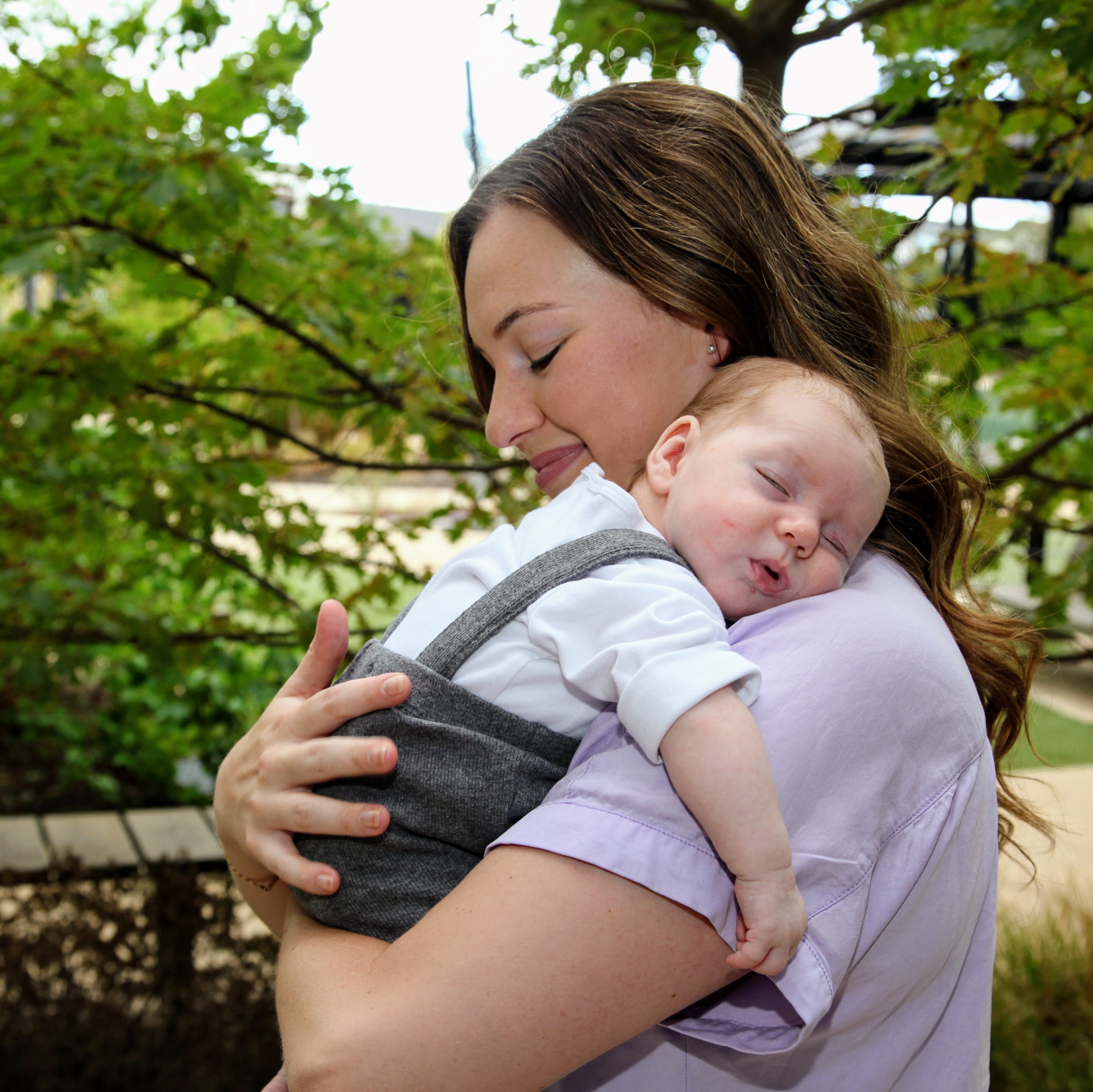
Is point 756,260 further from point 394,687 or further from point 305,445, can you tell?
point 305,445

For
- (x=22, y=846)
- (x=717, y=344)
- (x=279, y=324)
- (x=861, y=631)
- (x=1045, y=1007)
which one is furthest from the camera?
(x=22, y=846)

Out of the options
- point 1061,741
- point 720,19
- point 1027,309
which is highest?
point 720,19

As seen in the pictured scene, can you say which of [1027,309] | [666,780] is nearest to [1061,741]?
[1027,309]

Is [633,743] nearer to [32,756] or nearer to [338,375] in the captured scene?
[338,375]

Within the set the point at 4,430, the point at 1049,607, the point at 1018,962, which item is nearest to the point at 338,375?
the point at 4,430

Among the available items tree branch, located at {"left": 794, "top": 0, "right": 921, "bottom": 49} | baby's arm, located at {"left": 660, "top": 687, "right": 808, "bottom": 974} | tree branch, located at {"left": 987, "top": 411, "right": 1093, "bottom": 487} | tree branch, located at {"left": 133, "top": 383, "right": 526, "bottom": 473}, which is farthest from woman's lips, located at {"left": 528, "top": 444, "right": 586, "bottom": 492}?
tree branch, located at {"left": 794, "top": 0, "right": 921, "bottom": 49}

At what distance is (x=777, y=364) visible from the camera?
1322 millimetres

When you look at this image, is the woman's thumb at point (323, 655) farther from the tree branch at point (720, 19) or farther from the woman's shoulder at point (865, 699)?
the tree branch at point (720, 19)

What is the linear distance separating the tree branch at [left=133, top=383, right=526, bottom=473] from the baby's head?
1.38 meters

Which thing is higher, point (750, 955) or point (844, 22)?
point (844, 22)

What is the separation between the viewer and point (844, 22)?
2.32m

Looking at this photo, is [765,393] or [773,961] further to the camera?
[765,393]

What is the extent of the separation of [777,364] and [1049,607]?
75.0 inches

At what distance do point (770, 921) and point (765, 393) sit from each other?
616mm
